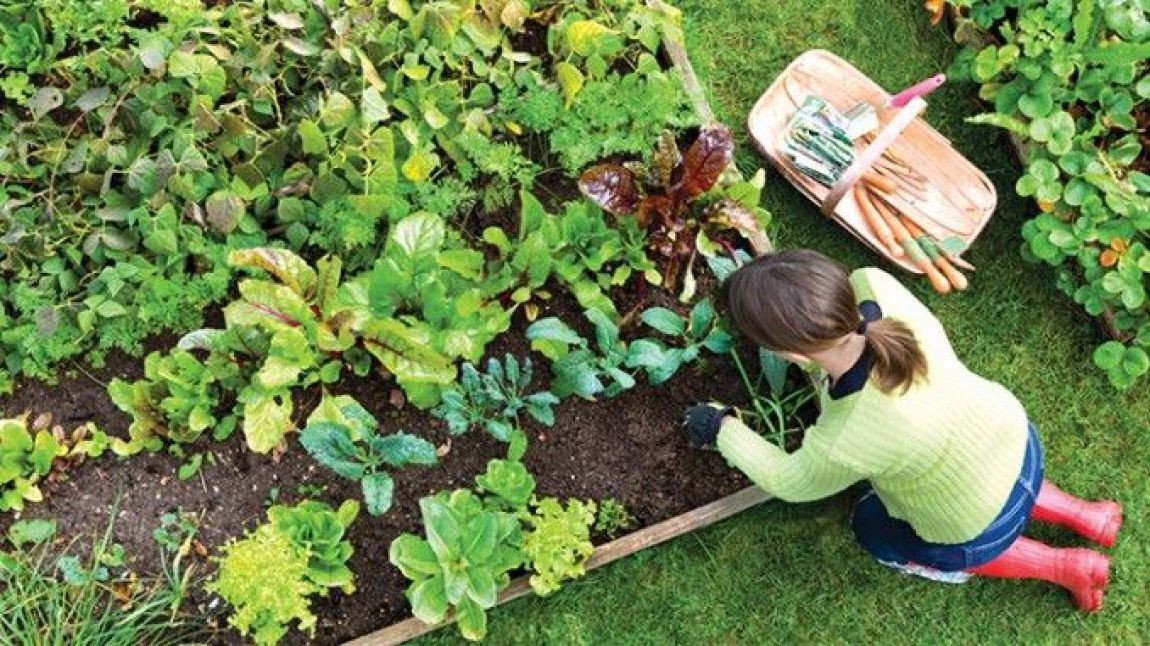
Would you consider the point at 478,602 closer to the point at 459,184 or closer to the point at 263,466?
the point at 263,466

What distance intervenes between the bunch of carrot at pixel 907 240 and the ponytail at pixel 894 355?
1049 millimetres

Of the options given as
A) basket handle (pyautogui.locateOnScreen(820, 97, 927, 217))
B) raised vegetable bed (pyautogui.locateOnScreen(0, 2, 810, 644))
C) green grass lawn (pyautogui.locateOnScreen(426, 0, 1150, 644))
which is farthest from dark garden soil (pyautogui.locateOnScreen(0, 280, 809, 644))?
basket handle (pyautogui.locateOnScreen(820, 97, 927, 217))

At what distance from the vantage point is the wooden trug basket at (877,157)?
13.2 ft

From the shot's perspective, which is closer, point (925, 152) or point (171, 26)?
point (171, 26)

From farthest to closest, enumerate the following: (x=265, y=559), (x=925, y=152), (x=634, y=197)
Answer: (x=925, y=152) → (x=634, y=197) → (x=265, y=559)

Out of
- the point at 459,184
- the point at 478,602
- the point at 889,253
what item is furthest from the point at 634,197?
the point at 478,602

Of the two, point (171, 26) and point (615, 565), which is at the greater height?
point (171, 26)

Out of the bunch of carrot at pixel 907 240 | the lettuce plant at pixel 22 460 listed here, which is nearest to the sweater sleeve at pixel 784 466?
the bunch of carrot at pixel 907 240

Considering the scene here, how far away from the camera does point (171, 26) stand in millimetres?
3775

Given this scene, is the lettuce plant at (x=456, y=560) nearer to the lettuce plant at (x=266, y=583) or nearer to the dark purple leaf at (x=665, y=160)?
the lettuce plant at (x=266, y=583)

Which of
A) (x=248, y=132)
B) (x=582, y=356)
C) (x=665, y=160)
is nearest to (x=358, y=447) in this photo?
(x=582, y=356)

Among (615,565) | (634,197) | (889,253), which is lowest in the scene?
(615,565)

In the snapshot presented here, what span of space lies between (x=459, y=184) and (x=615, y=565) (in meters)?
1.27

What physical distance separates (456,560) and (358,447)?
0.44 meters
